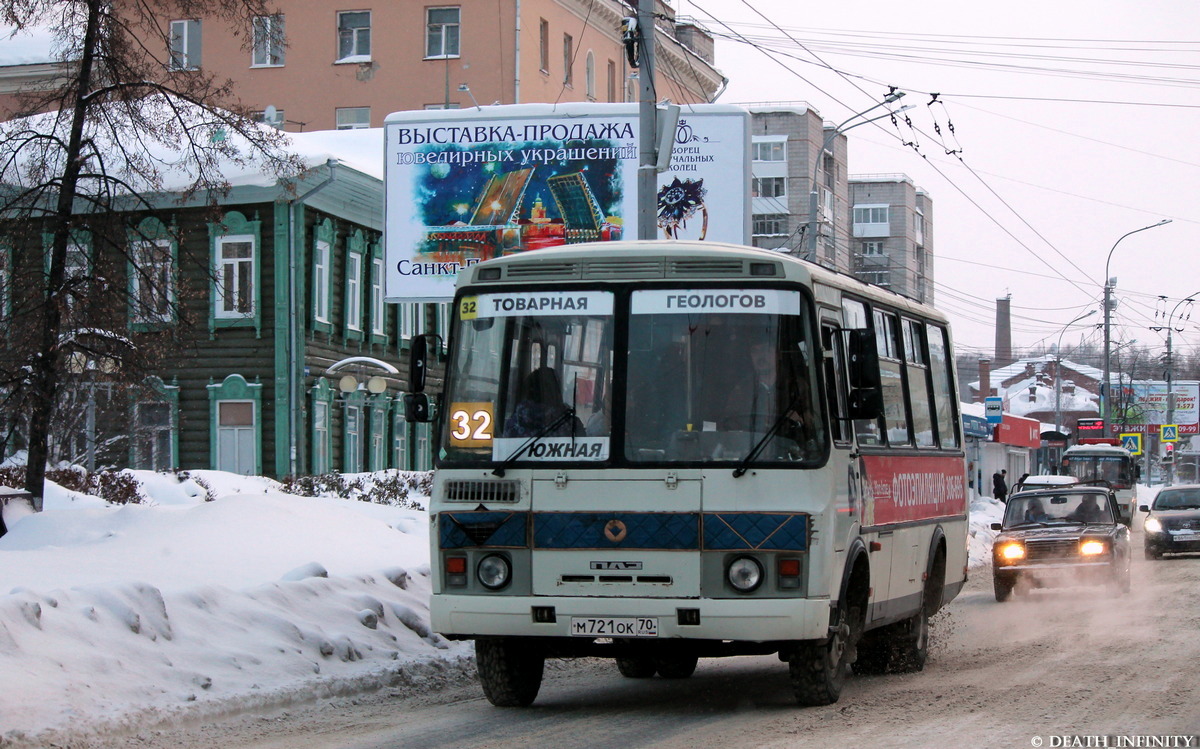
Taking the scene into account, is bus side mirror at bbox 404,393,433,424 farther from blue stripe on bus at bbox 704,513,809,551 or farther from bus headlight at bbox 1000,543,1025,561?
bus headlight at bbox 1000,543,1025,561

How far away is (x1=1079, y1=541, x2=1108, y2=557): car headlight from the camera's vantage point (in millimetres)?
20234

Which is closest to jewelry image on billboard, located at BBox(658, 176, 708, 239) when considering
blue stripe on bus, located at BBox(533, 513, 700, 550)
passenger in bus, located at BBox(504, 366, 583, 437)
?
passenger in bus, located at BBox(504, 366, 583, 437)

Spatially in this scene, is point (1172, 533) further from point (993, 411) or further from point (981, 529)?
point (993, 411)

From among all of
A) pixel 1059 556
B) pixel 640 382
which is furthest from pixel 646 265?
pixel 1059 556

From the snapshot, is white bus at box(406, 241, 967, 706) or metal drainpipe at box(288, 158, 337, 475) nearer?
white bus at box(406, 241, 967, 706)

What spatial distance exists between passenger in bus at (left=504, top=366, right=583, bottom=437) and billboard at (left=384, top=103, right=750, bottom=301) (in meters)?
14.4

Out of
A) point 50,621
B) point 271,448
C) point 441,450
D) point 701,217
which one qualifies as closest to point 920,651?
point 441,450

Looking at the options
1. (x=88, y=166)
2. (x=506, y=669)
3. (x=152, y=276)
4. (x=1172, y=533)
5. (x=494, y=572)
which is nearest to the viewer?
(x=494, y=572)

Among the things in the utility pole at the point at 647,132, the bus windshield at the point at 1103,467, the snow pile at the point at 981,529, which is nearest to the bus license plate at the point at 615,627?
the utility pole at the point at 647,132

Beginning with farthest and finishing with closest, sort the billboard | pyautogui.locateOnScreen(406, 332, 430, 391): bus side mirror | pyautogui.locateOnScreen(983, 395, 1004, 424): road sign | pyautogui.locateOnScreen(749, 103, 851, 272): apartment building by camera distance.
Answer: pyautogui.locateOnScreen(749, 103, 851, 272): apartment building
pyautogui.locateOnScreen(983, 395, 1004, 424): road sign
the billboard
pyautogui.locateOnScreen(406, 332, 430, 391): bus side mirror

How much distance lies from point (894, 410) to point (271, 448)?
22.5m

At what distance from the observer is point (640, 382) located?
31.5 feet

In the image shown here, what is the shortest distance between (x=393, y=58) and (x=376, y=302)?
17.6m

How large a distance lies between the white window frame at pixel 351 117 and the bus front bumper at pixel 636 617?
1709 inches
